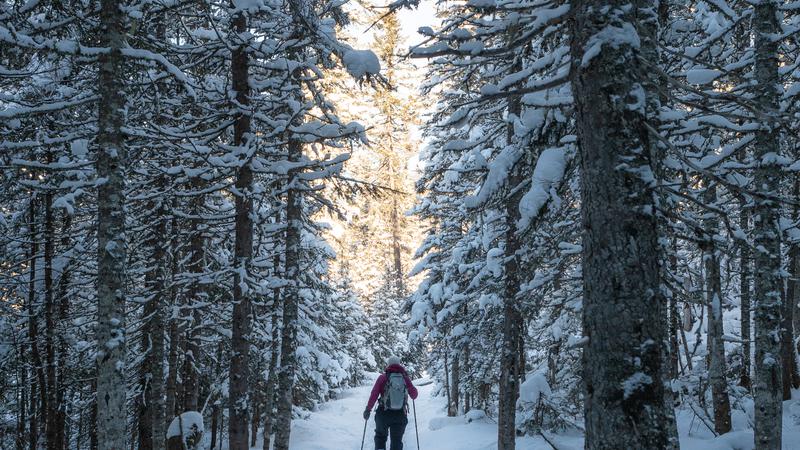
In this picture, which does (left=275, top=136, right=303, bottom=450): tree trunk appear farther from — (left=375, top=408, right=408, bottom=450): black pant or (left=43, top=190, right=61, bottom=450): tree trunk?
(left=43, top=190, right=61, bottom=450): tree trunk

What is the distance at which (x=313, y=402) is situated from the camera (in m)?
25.7

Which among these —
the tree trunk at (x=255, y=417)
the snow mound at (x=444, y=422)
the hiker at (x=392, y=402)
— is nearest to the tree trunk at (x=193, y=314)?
the hiker at (x=392, y=402)

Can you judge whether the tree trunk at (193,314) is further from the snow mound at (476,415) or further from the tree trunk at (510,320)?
the snow mound at (476,415)

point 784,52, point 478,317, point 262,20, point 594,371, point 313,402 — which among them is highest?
point 262,20

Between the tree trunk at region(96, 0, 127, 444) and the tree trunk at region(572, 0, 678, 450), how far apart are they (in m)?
6.75

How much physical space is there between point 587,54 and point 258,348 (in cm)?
1620

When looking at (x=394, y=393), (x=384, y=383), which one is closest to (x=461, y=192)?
(x=384, y=383)

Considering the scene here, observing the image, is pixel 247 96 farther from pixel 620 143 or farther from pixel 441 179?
pixel 441 179

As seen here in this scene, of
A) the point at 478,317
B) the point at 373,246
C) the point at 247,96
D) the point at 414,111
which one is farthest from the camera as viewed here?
the point at 373,246

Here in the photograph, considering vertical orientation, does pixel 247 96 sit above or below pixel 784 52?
below

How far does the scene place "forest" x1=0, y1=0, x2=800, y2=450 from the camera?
3.38 metres

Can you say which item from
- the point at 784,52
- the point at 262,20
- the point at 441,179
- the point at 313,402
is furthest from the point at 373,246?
the point at 784,52

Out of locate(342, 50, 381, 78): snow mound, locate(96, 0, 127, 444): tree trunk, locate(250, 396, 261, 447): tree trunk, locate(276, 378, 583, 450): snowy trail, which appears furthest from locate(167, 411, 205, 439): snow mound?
locate(250, 396, 261, 447): tree trunk

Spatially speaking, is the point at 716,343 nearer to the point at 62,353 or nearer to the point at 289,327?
the point at 289,327
